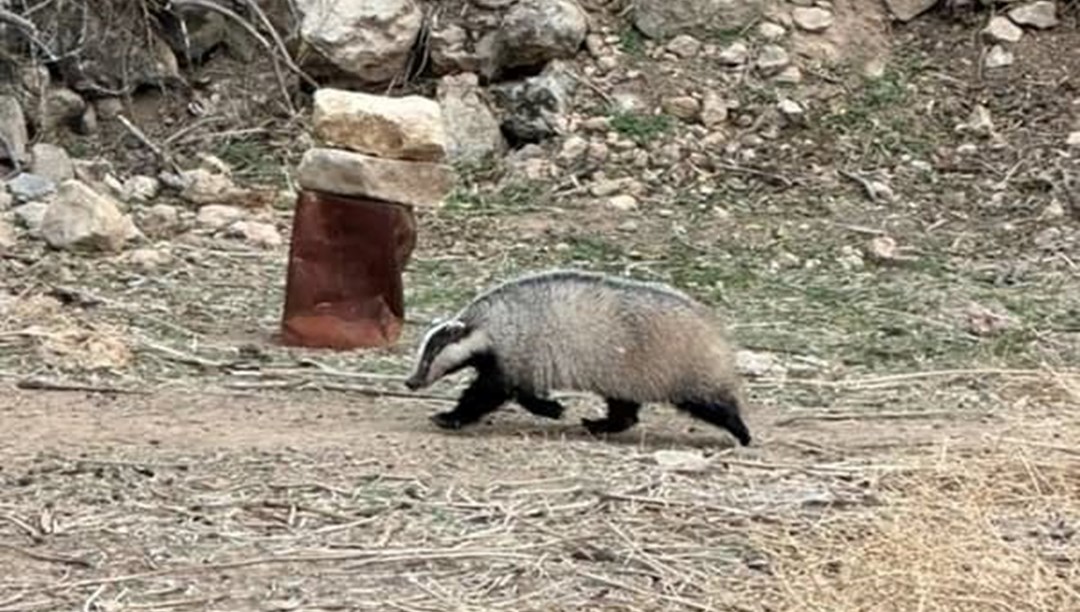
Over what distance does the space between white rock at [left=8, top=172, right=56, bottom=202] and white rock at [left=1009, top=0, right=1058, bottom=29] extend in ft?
16.2

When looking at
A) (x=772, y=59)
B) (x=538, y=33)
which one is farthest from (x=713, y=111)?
(x=538, y=33)

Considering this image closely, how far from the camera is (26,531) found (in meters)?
5.09

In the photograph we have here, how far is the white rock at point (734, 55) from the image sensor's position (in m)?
11.3

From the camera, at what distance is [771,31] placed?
11445mm

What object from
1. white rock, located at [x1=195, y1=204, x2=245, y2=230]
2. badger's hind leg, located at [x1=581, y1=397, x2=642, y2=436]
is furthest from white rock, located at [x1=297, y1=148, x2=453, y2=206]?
white rock, located at [x1=195, y1=204, x2=245, y2=230]

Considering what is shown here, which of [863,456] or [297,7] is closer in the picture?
[863,456]

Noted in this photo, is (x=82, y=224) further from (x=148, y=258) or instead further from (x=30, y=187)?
(x=30, y=187)

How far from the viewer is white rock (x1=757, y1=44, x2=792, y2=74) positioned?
11.3 m

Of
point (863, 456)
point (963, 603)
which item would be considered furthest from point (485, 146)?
point (963, 603)

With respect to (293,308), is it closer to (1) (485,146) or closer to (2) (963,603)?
(1) (485,146)

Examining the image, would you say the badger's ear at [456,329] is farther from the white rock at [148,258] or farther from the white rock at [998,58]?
the white rock at [998,58]

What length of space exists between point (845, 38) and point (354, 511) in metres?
6.79

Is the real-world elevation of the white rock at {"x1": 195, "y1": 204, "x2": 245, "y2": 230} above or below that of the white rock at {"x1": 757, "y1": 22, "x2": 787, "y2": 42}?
below

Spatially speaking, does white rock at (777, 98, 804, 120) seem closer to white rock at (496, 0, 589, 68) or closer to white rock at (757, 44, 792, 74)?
white rock at (757, 44, 792, 74)
